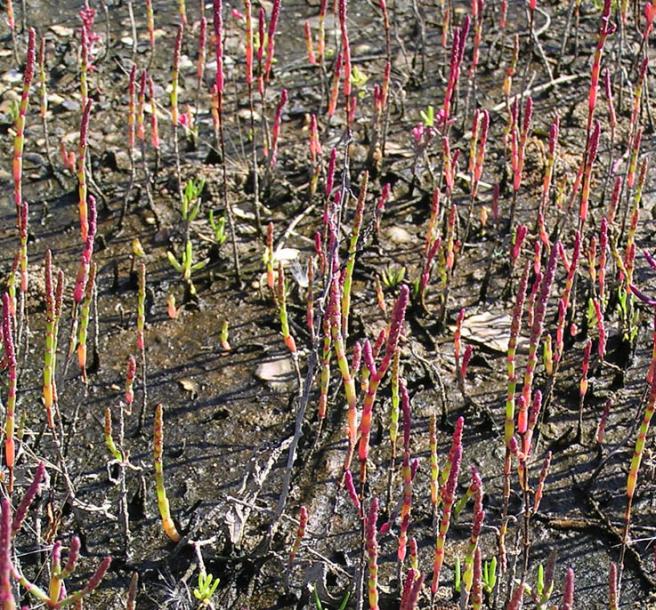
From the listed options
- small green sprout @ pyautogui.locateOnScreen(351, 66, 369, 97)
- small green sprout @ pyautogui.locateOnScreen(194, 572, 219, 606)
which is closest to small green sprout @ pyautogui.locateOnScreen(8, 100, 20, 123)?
small green sprout @ pyautogui.locateOnScreen(351, 66, 369, 97)

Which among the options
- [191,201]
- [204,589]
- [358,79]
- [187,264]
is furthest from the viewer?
[358,79]

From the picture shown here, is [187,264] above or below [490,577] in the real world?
above

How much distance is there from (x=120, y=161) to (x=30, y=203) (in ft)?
1.43

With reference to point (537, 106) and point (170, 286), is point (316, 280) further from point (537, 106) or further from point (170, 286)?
point (537, 106)

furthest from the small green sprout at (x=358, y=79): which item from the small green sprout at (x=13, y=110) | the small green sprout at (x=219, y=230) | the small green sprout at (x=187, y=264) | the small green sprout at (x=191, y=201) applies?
Result: the small green sprout at (x=13, y=110)

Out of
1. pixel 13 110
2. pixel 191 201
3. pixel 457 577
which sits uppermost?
pixel 13 110

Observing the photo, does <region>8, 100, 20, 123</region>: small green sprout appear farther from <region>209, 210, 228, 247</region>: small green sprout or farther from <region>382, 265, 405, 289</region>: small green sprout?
<region>382, 265, 405, 289</region>: small green sprout

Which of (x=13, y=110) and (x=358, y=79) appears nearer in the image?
(x=13, y=110)

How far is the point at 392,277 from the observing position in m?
4.06

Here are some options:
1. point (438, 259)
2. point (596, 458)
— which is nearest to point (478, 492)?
point (596, 458)

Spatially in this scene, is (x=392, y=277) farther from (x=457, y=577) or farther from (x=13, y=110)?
(x=13, y=110)

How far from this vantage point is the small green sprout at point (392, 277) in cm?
407

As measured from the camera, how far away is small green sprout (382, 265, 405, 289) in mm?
4066

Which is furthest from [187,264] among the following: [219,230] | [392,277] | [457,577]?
[457,577]
